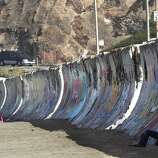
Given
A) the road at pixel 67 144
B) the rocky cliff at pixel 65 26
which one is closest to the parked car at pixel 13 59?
the rocky cliff at pixel 65 26

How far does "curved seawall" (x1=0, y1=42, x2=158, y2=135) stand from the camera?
1462 centimetres

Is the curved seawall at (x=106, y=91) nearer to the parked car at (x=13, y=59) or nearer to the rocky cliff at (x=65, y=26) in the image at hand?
the parked car at (x=13, y=59)

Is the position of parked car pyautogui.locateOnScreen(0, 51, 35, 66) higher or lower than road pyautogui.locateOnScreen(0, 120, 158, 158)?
lower

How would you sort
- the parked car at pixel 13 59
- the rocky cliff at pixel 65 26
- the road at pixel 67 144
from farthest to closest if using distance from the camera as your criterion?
the rocky cliff at pixel 65 26 → the parked car at pixel 13 59 → the road at pixel 67 144

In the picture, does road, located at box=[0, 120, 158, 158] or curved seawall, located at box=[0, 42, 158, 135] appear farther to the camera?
curved seawall, located at box=[0, 42, 158, 135]

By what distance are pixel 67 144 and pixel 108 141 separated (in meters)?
0.83

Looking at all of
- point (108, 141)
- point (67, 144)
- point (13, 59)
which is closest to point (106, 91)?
point (108, 141)

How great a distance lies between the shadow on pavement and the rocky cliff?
57.4 meters

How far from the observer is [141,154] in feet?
39.1

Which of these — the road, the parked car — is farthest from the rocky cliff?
the road

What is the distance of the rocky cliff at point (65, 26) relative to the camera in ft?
251

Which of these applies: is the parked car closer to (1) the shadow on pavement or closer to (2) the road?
(1) the shadow on pavement

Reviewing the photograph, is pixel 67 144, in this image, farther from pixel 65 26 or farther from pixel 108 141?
pixel 65 26

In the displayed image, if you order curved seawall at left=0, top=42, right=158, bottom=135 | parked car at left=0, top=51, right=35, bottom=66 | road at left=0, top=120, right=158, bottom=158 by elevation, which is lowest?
parked car at left=0, top=51, right=35, bottom=66
